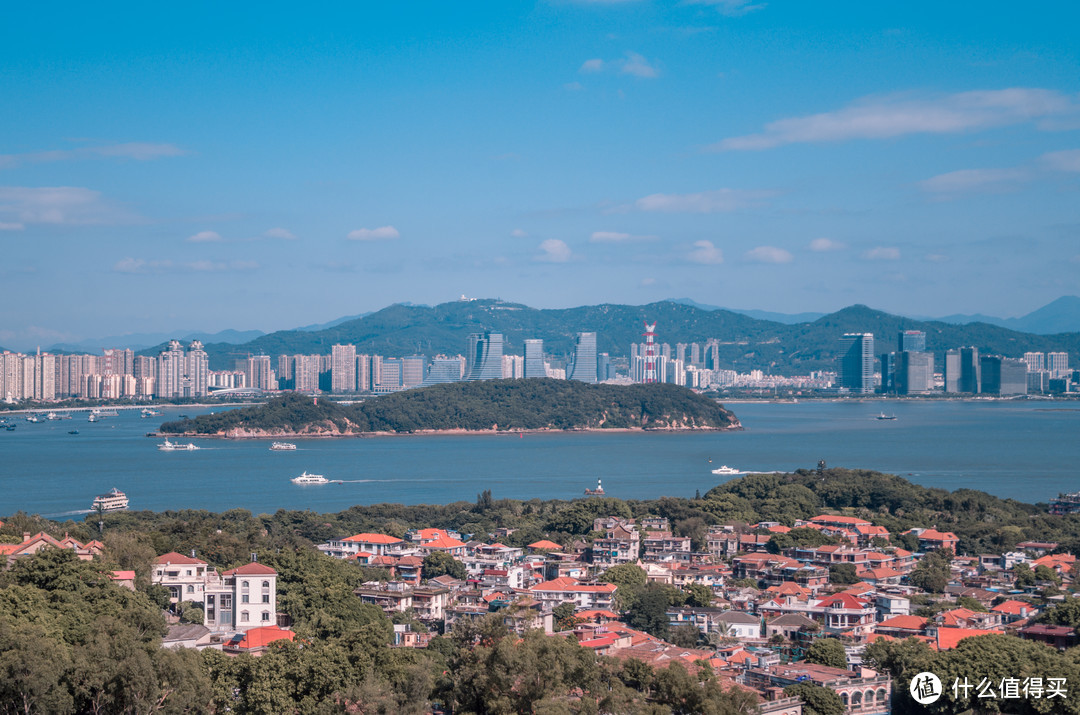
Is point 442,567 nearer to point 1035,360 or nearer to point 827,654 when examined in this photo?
point 827,654

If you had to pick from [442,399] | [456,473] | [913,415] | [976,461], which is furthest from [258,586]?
[913,415]

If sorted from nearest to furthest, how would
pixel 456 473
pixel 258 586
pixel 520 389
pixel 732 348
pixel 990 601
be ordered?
pixel 258 586, pixel 990 601, pixel 456 473, pixel 520 389, pixel 732 348

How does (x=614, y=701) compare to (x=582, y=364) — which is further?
(x=582, y=364)

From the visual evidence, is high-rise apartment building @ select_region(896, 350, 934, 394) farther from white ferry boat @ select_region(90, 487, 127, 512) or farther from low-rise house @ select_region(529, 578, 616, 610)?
low-rise house @ select_region(529, 578, 616, 610)

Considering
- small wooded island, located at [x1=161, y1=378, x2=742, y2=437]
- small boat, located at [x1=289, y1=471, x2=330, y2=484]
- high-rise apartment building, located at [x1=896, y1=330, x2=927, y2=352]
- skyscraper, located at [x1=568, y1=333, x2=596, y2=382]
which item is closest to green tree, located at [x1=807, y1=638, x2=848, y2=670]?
small boat, located at [x1=289, y1=471, x2=330, y2=484]

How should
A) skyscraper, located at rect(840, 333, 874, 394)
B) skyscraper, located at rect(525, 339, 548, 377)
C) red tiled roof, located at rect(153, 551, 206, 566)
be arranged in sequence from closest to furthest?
red tiled roof, located at rect(153, 551, 206, 566)
skyscraper, located at rect(840, 333, 874, 394)
skyscraper, located at rect(525, 339, 548, 377)

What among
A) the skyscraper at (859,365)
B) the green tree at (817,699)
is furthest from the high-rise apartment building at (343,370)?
the green tree at (817,699)

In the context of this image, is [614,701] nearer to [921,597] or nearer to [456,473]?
[921,597]
